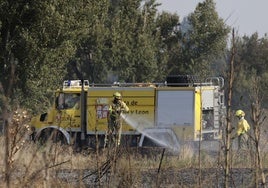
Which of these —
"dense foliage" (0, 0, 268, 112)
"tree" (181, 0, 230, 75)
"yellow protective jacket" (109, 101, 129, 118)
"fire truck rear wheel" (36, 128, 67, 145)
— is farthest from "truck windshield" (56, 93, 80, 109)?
"tree" (181, 0, 230, 75)

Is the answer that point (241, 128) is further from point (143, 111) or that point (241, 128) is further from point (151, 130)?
point (143, 111)

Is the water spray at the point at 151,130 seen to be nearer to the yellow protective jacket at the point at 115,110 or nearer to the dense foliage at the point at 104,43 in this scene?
the dense foliage at the point at 104,43

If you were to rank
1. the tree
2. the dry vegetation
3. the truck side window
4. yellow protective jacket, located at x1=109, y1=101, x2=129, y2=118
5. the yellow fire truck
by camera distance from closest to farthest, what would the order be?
the dry vegetation < yellow protective jacket, located at x1=109, y1=101, x2=129, y2=118 < the yellow fire truck < the truck side window < the tree

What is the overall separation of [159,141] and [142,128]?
2.39 feet

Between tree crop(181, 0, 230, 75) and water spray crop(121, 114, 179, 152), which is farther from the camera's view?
tree crop(181, 0, 230, 75)

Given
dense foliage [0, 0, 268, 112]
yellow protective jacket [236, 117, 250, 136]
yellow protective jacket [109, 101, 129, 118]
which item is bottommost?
yellow protective jacket [236, 117, 250, 136]

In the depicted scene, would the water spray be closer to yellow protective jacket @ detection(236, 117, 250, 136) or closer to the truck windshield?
the truck windshield

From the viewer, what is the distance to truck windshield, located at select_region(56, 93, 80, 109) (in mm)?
25219

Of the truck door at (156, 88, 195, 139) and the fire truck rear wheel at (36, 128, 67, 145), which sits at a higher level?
Answer: the truck door at (156, 88, 195, 139)

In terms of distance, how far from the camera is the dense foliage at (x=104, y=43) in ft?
81.5

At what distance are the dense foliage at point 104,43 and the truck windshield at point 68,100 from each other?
1.12 meters

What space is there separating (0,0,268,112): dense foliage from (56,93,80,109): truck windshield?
1.12 metres

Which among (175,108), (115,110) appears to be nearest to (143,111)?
(175,108)

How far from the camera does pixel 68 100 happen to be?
2534cm
